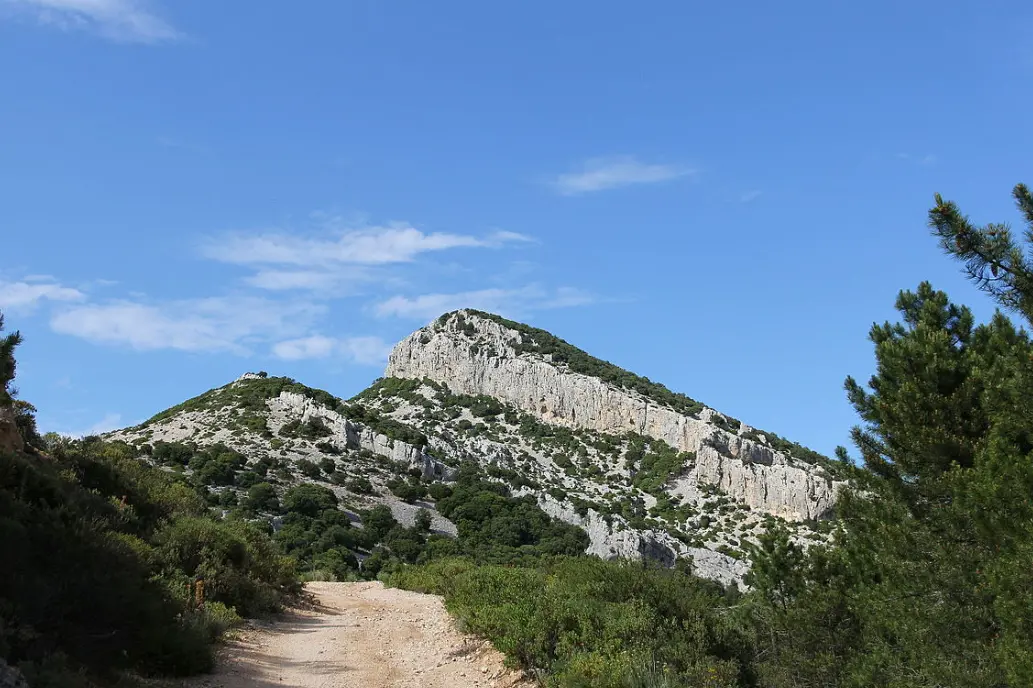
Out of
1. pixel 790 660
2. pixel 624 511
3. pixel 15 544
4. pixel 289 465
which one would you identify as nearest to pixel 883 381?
pixel 790 660

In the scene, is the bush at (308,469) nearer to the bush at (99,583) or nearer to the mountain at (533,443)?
the mountain at (533,443)

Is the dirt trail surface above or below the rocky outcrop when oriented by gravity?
below

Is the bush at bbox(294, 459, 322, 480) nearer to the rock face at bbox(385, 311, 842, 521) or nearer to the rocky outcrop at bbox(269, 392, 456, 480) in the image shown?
the rocky outcrop at bbox(269, 392, 456, 480)

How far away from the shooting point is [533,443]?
212 ft

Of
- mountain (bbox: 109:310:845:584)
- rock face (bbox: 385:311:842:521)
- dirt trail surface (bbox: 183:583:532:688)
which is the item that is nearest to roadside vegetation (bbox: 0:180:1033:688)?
dirt trail surface (bbox: 183:583:532:688)

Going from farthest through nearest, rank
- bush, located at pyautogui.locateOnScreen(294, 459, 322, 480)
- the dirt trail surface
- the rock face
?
the rock face
bush, located at pyautogui.locateOnScreen(294, 459, 322, 480)
the dirt trail surface

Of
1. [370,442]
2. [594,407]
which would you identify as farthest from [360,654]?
[594,407]

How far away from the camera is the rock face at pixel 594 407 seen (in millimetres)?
54281

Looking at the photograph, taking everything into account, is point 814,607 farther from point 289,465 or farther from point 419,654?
point 289,465

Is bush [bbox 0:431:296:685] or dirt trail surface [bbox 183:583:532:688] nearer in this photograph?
bush [bbox 0:431:296:685]

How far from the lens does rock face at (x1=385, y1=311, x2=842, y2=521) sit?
178ft

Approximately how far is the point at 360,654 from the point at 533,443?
53272mm

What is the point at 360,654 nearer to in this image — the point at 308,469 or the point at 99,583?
the point at 99,583

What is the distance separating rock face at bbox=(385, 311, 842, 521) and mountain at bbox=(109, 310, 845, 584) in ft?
0.42
